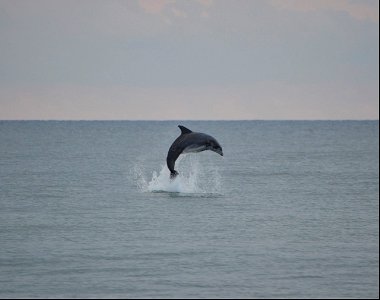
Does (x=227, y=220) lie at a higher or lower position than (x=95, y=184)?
lower

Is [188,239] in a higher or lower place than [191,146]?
lower

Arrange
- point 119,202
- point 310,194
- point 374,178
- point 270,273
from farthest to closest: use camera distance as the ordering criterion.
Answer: point 374,178
point 310,194
point 119,202
point 270,273

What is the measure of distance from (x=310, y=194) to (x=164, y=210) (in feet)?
37.0

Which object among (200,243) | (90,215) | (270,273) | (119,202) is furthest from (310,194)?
(270,273)

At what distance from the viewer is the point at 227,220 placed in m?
34.9

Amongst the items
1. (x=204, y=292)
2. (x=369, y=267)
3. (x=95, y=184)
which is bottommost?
(x=204, y=292)

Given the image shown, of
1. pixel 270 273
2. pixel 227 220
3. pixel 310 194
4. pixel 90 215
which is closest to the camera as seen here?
pixel 270 273

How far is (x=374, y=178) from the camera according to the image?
191ft

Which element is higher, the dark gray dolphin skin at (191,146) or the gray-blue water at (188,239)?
the dark gray dolphin skin at (191,146)

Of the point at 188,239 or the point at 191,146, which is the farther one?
the point at 191,146

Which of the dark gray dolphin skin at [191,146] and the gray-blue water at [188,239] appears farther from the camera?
the dark gray dolphin skin at [191,146]

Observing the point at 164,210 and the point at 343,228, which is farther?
the point at 164,210

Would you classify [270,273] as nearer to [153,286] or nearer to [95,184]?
[153,286]

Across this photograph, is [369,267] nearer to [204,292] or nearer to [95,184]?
[204,292]
